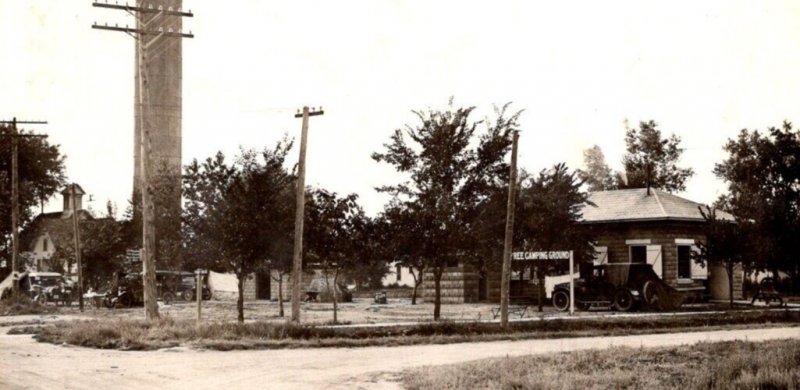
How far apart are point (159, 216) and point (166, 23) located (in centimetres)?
1080

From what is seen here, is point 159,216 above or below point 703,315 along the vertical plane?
above

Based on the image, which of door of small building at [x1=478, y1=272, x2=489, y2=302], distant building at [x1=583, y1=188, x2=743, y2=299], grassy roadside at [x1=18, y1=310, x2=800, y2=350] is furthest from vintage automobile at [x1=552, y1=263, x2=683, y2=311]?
door of small building at [x1=478, y1=272, x2=489, y2=302]

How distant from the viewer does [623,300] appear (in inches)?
1206

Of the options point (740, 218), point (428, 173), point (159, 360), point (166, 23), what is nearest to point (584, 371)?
point (159, 360)

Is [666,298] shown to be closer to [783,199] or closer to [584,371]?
[783,199]

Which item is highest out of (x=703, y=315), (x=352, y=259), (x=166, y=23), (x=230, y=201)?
(x=166, y=23)

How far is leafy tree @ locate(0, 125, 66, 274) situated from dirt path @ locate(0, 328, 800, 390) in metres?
38.0

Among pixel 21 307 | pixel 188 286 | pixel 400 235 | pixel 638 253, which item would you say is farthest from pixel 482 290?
pixel 21 307

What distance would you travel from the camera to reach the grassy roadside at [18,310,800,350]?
61.5ft

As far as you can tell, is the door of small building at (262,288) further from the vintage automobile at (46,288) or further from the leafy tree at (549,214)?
the leafy tree at (549,214)

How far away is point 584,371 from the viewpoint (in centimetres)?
1323

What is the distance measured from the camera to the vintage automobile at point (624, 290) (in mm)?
30438

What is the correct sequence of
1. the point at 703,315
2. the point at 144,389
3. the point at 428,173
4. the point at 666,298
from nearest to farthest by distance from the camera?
the point at 144,389 → the point at 428,173 → the point at 703,315 → the point at 666,298

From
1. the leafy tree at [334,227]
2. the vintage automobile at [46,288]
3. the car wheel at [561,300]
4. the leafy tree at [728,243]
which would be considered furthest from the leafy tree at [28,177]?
the leafy tree at [728,243]
